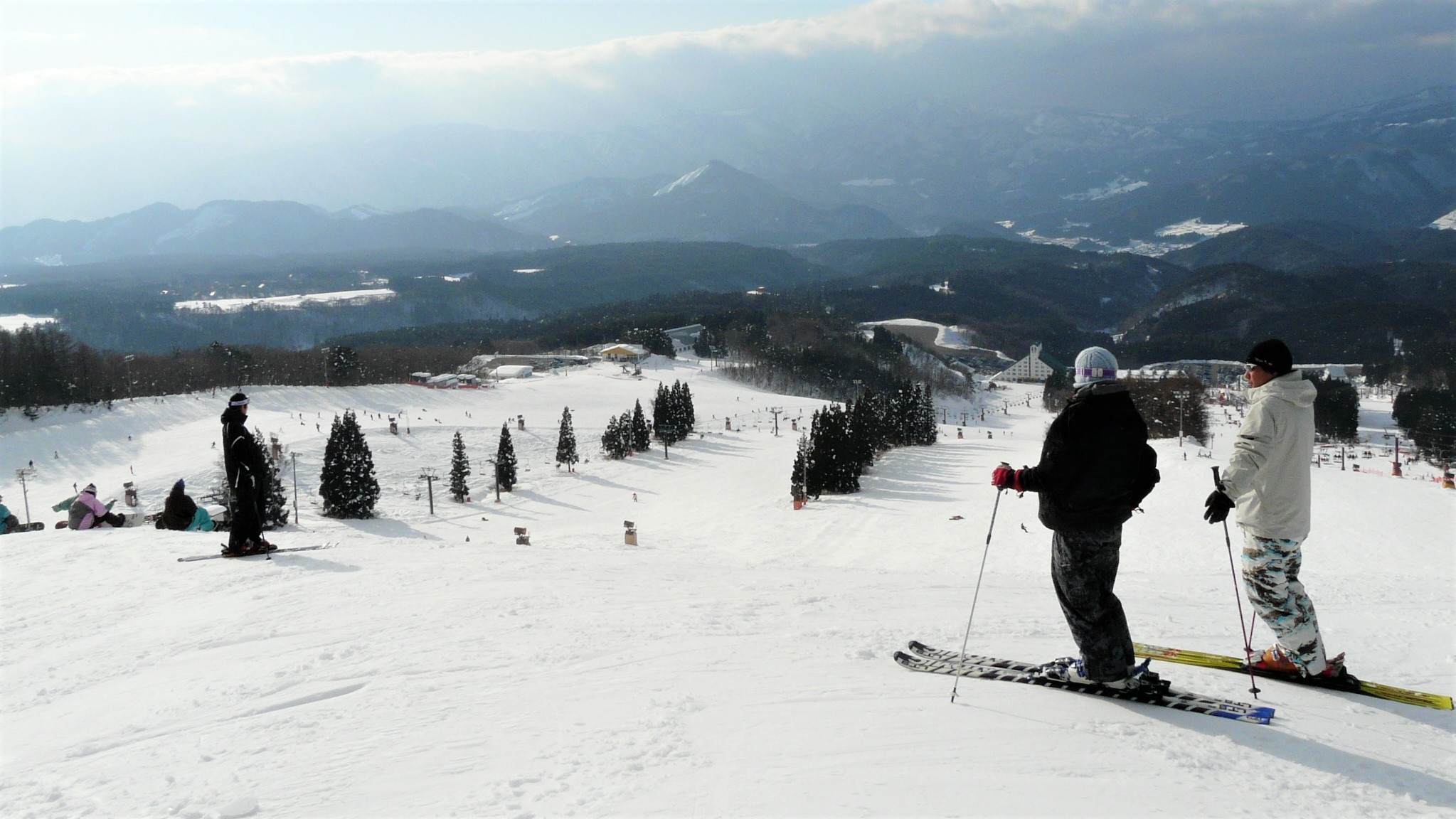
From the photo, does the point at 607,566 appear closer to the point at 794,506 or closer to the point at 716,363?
the point at 794,506

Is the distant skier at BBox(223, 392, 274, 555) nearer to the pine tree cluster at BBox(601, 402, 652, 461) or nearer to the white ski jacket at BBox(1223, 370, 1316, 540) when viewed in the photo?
the white ski jacket at BBox(1223, 370, 1316, 540)

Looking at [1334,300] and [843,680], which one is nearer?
[843,680]

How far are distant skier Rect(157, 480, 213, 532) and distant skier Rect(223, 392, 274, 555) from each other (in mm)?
3855

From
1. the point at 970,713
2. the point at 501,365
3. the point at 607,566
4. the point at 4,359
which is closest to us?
the point at 970,713

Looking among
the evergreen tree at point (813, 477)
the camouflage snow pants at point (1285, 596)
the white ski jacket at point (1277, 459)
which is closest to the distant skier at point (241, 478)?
the white ski jacket at point (1277, 459)

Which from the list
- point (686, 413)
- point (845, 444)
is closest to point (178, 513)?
point (845, 444)

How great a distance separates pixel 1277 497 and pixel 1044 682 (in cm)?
184

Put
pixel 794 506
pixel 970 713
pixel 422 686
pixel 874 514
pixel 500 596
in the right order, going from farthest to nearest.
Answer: pixel 794 506
pixel 874 514
pixel 500 596
pixel 422 686
pixel 970 713

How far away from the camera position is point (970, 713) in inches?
182

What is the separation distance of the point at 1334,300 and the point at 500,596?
214489mm

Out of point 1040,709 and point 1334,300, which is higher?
point 1334,300

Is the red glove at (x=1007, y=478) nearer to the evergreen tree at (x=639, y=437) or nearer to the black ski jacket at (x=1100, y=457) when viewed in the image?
the black ski jacket at (x=1100, y=457)

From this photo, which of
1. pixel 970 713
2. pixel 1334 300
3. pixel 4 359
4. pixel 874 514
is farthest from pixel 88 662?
pixel 1334 300

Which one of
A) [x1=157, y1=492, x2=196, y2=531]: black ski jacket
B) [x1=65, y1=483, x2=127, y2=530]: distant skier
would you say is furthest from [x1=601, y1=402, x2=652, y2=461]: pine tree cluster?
[x1=65, y1=483, x2=127, y2=530]: distant skier
